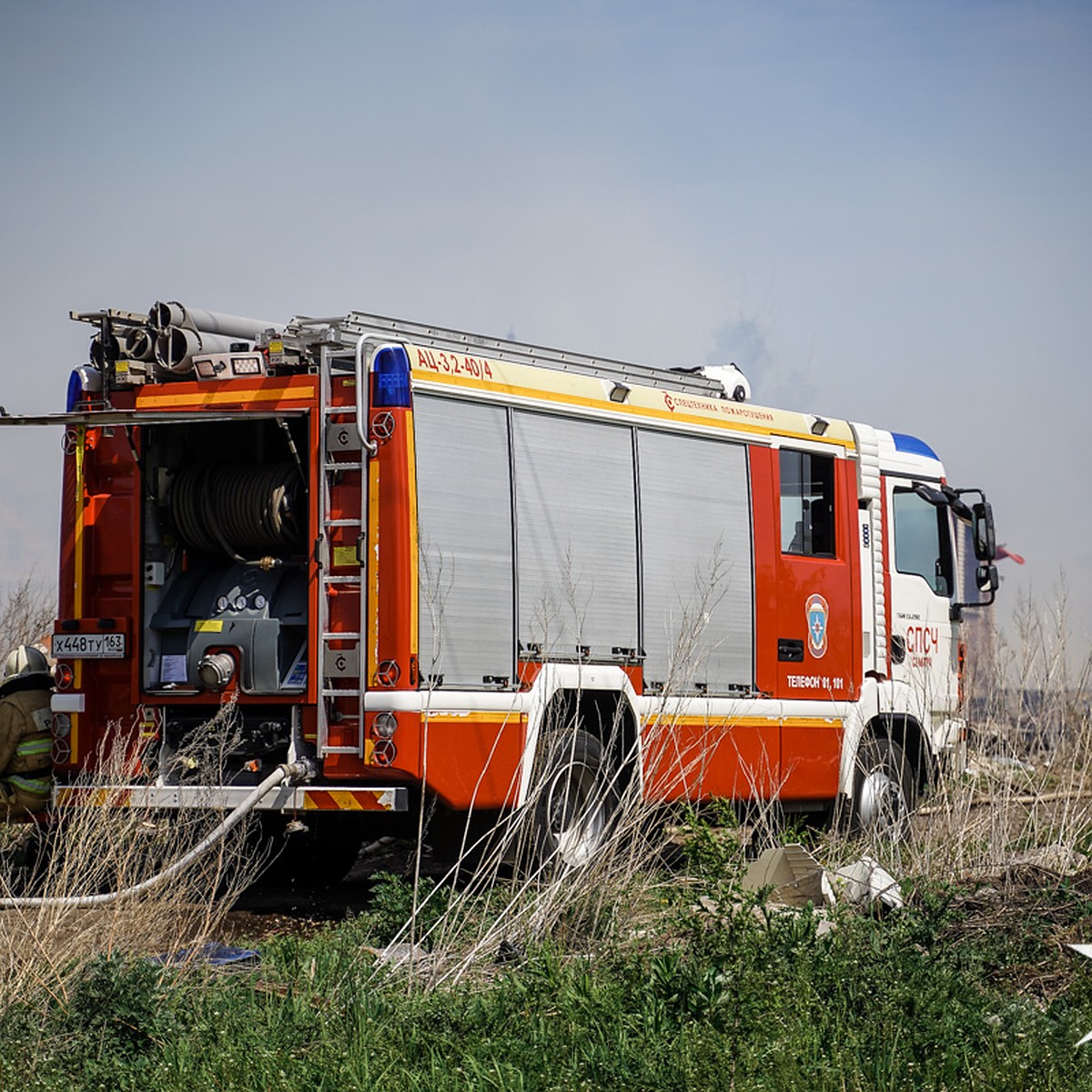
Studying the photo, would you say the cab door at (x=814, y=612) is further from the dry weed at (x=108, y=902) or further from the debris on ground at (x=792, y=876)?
the dry weed at (x=108, y=902)

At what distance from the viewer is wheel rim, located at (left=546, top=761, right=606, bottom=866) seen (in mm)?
9102

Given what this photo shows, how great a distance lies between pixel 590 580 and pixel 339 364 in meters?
1.96

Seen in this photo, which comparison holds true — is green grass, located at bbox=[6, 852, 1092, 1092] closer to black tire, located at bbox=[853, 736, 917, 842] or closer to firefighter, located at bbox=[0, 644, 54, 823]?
firefighter, located at bbox=[0, 644, 54, 823]

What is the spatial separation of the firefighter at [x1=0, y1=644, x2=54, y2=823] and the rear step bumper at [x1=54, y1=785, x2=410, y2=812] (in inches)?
33.5

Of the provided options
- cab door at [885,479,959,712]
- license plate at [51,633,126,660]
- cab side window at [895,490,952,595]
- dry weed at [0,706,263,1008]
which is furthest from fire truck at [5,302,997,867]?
cab side window at [895,490,952,595]

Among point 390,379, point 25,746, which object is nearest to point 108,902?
point 25,746

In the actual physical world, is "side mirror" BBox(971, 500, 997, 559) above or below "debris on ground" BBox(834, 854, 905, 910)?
above

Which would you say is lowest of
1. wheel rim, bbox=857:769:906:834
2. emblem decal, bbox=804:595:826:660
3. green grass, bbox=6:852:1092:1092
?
green grass, bbox=6:852:1092:1092

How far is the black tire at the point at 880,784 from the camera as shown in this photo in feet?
38.4

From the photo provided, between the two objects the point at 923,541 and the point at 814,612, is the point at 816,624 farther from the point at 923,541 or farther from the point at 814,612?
the point at 923,541

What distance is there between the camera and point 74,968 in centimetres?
643

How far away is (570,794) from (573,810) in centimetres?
10

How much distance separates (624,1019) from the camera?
5.97m

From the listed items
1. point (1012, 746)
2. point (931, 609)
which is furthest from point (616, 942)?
point (931, 609)
